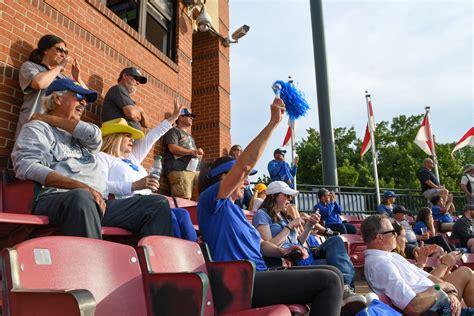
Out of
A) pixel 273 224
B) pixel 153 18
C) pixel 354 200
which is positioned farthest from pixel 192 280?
pixel 354 200

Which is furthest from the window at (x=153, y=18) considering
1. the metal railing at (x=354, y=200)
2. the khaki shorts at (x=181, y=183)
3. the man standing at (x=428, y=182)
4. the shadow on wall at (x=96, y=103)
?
the man standing at (x=428, y=182)

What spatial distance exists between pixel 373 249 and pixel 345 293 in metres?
1.01

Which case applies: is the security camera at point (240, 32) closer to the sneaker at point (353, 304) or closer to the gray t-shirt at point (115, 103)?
the gray t-shirt at point (115, 103)

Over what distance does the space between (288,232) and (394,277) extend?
1000 millimetres

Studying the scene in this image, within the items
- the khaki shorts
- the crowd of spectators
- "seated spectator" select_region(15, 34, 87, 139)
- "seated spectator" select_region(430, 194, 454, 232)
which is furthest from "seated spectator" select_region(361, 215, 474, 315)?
"seated spectator" select_region(430, 194, 454, 232)

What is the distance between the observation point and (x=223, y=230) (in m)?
2.75

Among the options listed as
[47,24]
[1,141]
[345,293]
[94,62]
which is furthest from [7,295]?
[94,62]

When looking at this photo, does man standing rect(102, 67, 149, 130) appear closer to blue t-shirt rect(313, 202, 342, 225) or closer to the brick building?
the brick building

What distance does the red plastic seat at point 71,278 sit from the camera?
1309 millimetres

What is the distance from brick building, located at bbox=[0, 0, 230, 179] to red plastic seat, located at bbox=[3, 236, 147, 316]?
8.98 feet

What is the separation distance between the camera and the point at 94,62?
532 centimetres

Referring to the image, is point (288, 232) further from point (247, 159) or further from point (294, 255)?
point (247, 159)

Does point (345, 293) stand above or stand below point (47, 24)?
below

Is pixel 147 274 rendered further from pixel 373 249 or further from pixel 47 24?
pixel 47 24
